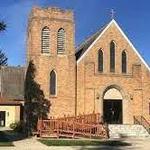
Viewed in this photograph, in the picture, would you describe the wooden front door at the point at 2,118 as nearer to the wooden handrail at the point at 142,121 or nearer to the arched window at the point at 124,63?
the arched window at the point at 124,63

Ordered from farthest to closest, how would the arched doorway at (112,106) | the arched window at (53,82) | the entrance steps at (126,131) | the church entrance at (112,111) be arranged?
the church entrance at (112,111)
the arched doorway at (112,106)
the arched window at (53,82)
the entrance steps at (126,131)

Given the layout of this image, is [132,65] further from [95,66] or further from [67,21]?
[67,21]

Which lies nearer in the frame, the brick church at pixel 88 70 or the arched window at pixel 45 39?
the brick church at pixel 88 70

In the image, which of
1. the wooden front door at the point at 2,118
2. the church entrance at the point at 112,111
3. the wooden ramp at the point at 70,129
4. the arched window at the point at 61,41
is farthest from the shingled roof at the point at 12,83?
the wooden ramp at the point at 70,129

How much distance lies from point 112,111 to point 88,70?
16.0ft

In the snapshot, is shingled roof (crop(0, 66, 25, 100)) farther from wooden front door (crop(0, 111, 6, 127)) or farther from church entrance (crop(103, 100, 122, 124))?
church entrance (crop(103, 100, 122, 124))

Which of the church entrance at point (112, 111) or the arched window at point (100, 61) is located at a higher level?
the arched window at point (100, 61)

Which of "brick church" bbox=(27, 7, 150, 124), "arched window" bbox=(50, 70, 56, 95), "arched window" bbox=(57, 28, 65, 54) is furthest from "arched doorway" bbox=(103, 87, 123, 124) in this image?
"arched window" bbox=(57, 28, 65, 54)

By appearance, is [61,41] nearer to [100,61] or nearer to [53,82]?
[53,82]

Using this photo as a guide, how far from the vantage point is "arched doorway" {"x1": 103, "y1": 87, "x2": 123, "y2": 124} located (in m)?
46.8

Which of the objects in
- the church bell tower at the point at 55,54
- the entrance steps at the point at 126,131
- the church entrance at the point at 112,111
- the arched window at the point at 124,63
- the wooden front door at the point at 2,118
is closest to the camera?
the entrance steps at the point at 126,131

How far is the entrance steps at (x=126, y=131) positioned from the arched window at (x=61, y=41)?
817cm

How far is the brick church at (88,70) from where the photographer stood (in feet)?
147

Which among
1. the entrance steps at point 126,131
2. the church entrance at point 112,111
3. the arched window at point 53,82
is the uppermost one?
the arched window at point 53,82
